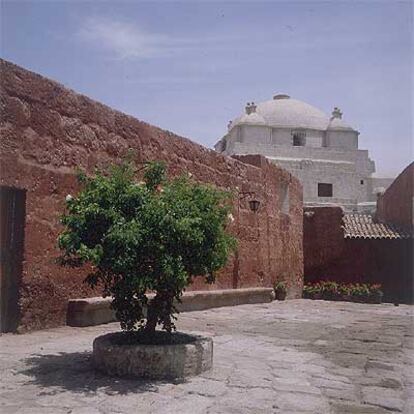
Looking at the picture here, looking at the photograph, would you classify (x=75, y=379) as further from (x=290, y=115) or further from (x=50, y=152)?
(x=290, y=115)

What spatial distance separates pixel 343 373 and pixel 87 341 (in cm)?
268

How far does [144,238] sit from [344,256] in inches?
601

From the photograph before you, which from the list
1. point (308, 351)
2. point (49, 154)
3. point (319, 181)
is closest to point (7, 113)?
point (49, 154)

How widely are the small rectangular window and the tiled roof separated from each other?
13.0 meters

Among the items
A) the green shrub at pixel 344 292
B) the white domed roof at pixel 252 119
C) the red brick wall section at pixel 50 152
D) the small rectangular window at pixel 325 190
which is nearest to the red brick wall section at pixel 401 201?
the green shrub at pixel 344 292

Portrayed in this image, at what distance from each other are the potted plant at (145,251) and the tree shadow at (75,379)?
117 millimetres

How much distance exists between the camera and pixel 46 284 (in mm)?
6227

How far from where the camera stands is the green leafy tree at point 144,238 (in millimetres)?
4371

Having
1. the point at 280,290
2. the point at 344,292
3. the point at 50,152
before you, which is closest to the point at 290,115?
the point at 344,292

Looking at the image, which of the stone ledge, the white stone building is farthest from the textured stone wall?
the white stone building

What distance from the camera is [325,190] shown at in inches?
1319

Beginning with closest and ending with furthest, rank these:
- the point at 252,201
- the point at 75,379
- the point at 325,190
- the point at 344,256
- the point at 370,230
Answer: the point at 75,379 → the point at 252,201 → the point at 344,256 → the point at 370,230 → the point at 325,190

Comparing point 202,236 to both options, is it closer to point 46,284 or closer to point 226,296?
point 46,284

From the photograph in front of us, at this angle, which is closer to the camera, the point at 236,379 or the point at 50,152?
the point at 236,379
